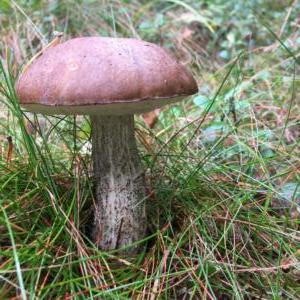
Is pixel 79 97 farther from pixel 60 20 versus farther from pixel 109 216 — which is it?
pixel 60 20

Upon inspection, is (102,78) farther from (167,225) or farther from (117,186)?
(167,225)

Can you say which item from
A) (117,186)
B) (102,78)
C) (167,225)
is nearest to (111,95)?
(102,78)

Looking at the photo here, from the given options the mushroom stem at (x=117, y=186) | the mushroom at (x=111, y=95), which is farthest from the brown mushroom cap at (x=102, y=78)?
the mushroom stem at (x=117, y=186)

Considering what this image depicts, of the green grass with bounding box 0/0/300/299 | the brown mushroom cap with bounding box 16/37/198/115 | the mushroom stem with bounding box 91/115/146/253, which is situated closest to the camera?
the brown mushroom cap with bounding box 16/37/198/115

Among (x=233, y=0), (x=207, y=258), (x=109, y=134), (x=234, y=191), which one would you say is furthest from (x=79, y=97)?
(x=233, y=0)

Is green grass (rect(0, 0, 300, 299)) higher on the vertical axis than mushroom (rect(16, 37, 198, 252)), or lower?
lower

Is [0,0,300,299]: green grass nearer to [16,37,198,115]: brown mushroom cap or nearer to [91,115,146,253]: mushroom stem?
[91,115,146,253]: mushroom stem

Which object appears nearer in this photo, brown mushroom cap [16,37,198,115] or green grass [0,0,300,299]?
brown mushroom cap [16,37,198,115]

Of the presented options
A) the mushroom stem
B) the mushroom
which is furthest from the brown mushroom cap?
the mushroom stem

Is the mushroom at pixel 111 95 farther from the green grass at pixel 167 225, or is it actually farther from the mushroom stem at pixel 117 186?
the green grass at pixel 167 225
